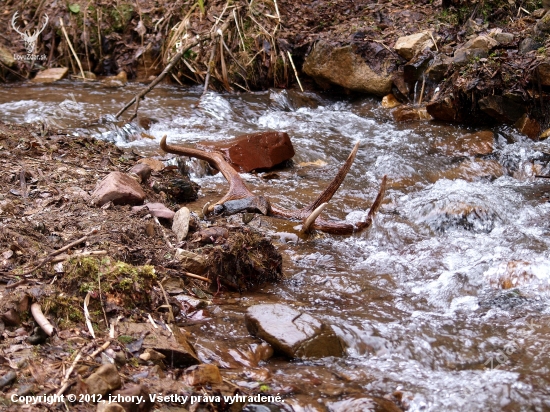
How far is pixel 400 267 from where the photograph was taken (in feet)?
Answer: 13.2

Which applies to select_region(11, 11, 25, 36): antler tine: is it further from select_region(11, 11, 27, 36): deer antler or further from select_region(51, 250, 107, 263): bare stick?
select_region(51, 250, 107, 263): bare stick

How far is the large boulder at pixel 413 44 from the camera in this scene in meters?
8.29

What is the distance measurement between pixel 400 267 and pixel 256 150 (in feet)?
8.63

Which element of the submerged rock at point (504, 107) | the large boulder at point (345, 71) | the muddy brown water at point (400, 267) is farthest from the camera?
the large boulder at point (345, 71)

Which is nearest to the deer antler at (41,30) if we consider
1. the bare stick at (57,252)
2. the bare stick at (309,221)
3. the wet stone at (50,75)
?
the wet stone at (50,75)

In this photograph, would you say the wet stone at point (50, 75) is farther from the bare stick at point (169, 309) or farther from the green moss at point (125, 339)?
the green moss at point (125, 339)

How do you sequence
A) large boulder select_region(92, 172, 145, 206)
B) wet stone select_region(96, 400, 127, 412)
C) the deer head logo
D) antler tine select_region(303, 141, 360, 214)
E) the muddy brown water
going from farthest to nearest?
the deer head logo, antler tine select_region(303, 141, 360, 214), large boulder select_region(92, 172, 145, 206), the muddy brown water, wet stone select_region(96, 400, 127, 412)

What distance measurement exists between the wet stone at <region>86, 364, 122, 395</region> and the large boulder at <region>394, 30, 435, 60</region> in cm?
725

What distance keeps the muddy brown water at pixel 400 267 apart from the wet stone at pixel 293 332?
7 centimetres

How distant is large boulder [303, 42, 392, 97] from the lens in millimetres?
8539

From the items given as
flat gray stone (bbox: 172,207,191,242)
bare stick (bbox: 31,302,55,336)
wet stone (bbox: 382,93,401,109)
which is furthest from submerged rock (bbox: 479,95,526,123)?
bare stick (bbox: 31,302,55,336)

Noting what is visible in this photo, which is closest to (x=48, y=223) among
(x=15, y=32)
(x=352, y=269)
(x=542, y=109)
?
(x=352, y=269)

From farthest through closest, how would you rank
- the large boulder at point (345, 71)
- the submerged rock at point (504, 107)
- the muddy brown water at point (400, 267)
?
1. the large boulder at point (345, 71)
2. the submerged rock at point (504, 107)
3. the muddy brown water at point (400, 267)

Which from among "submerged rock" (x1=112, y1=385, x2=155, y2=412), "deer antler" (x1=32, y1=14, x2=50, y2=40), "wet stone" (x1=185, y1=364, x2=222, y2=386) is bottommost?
"wet stone" (x1=185, y1=364, x2=222, y2=386)
